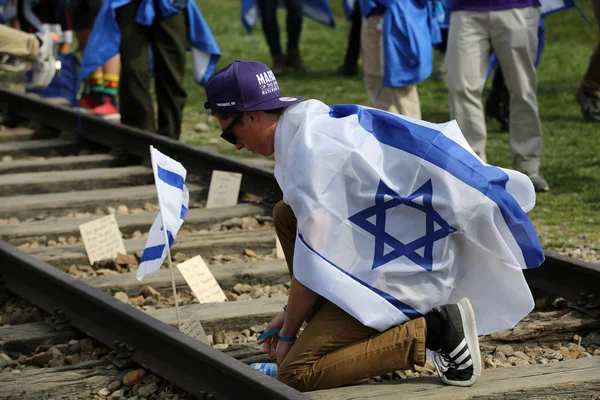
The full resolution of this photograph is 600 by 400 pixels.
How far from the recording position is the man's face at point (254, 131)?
399 cm

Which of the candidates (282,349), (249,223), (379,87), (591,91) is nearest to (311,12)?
(591,91)

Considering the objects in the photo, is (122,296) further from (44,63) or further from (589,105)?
(589,105)

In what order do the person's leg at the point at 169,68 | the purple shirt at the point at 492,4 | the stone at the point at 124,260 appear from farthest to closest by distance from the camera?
the person's leg at the point at 169,68 → the purple shirt at the point at 492,4 → the stone at the point at 124,260

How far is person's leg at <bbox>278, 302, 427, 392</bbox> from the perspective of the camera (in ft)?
12.8


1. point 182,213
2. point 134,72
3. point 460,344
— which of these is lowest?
point 134,72

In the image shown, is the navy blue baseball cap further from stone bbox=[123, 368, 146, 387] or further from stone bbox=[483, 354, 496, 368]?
stone bbox=[483, 354, 496, 368]

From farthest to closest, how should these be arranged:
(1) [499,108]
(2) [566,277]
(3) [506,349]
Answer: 1. (1) [499,108]
2. (2) [566,277]
3. (3) [506,349]

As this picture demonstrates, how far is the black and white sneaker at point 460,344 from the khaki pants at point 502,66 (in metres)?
3.96

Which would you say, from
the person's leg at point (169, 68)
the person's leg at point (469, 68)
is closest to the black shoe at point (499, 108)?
the person's leg at point (469, 68)

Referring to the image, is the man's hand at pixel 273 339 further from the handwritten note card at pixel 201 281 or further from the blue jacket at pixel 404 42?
the blue jacket at pixel 404 42

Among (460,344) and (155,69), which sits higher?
(460,344)

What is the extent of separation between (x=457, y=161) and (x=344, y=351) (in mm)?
768

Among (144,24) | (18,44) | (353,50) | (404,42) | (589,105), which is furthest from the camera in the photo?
(353,50)

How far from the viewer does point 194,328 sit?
4.58m
